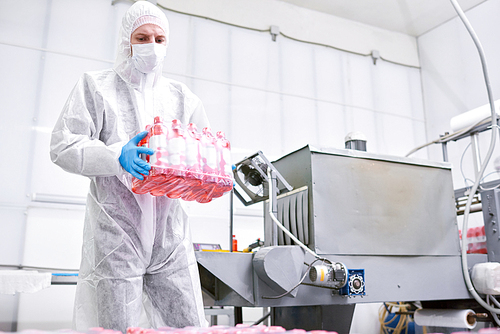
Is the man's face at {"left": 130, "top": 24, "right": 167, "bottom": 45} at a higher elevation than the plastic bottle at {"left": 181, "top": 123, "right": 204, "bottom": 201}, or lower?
higher

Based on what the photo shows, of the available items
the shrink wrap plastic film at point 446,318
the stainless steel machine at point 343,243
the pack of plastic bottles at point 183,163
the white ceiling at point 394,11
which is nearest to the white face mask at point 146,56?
the pack of plastic bottles at point 183,163

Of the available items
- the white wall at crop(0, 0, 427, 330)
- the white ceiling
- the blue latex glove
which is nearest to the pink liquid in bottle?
the blue latex glove

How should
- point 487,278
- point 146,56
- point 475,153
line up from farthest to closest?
1. point 475,153
2. point 487,278
3. point 146,56

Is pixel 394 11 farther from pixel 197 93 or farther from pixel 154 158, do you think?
pixel 154 158

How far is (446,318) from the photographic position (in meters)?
2.49

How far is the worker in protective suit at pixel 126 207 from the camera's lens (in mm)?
1278

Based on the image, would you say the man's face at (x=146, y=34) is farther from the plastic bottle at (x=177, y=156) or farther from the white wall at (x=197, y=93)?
the white wall at (x=197, y=93)

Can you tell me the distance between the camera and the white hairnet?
1521 millimetres

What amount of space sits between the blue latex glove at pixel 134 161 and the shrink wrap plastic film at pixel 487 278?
6.11 ft

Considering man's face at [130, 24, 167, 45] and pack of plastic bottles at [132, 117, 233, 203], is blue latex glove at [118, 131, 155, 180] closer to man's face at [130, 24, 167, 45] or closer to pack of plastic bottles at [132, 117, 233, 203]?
pack of plastic bottles at [132, 117, 233, 203]

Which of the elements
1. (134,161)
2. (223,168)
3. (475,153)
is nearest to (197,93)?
(475,153)

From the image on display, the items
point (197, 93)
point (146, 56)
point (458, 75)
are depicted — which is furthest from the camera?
point (458, 75)

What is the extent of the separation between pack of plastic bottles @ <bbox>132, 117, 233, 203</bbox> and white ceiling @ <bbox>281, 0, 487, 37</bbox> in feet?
11.1

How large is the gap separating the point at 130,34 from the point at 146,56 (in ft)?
0.40
